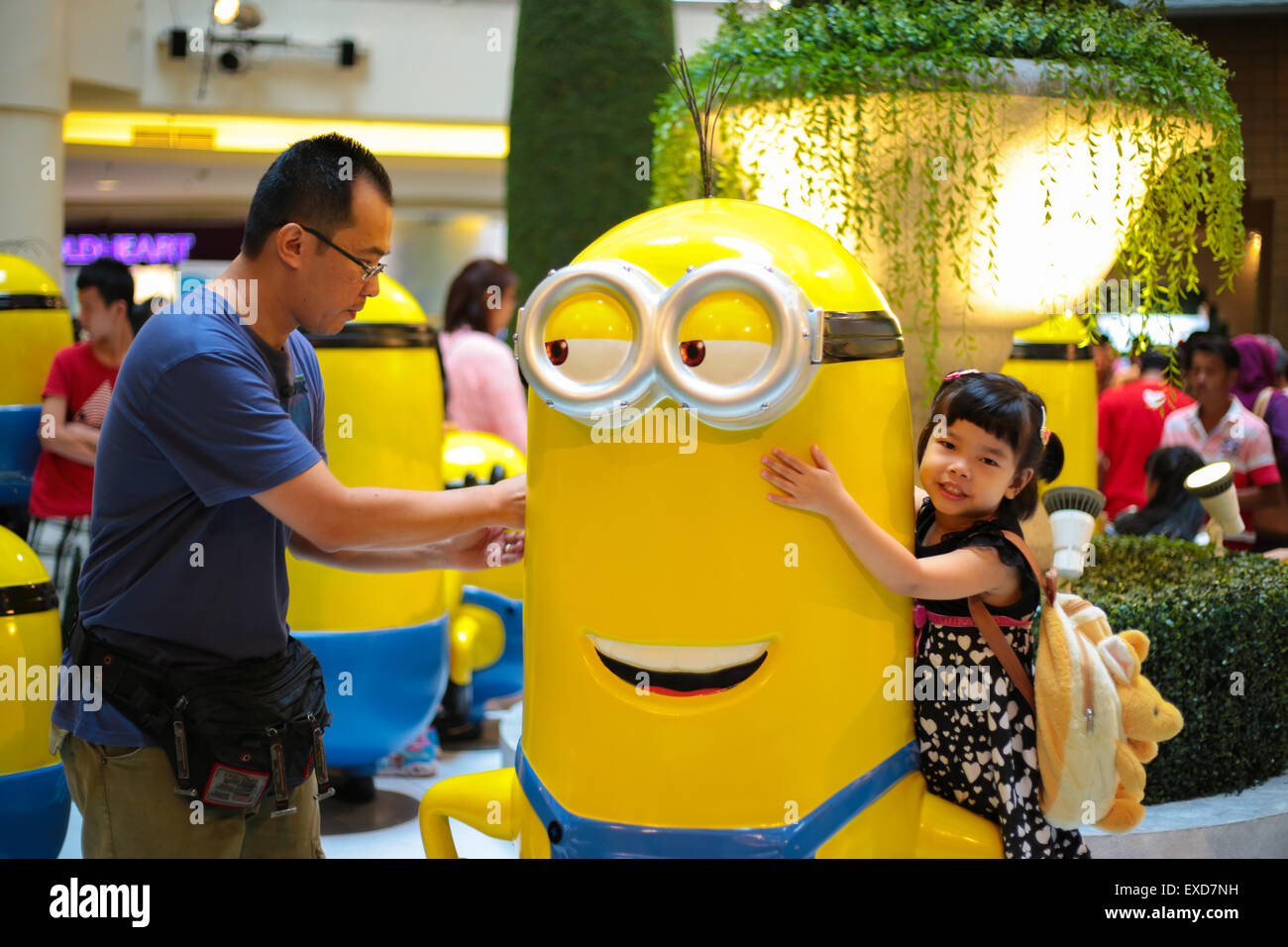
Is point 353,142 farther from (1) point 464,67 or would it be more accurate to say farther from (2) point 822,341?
(1) point 464,67

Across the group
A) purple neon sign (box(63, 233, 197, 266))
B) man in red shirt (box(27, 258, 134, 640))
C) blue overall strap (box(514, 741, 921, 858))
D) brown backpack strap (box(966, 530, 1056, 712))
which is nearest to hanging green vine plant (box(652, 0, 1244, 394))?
brown backpack strap (box(966, 530, 1056, 712))

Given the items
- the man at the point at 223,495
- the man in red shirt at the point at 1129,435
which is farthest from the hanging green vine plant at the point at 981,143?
the man in red shirt at the point at 1129,435

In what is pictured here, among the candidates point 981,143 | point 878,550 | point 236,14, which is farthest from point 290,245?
point 236,14

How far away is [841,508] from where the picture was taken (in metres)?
1.77

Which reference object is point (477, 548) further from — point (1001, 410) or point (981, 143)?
point (981, 143)

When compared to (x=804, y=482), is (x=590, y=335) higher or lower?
higher

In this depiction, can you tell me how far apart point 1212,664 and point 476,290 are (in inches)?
117

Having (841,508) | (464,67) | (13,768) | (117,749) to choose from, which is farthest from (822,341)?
(464,67)

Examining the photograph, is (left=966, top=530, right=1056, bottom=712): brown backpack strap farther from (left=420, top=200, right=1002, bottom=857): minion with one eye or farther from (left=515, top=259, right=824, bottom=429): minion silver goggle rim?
(left=515, top=259, right=824, bottom=429): minion silver goggle rim

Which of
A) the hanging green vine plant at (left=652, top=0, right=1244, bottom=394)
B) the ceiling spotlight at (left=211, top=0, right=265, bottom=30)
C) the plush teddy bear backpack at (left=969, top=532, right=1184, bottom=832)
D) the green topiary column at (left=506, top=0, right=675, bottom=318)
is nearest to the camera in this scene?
the plush teddy bear backpack at (left=969, top=532, right=1184, bottom=832)

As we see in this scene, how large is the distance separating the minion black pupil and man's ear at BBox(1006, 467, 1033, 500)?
1.98 ft

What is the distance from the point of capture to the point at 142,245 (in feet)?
58.7

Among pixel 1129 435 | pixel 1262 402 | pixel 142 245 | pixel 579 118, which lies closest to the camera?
pixel 1262 402

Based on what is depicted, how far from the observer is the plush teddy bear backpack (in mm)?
1894
